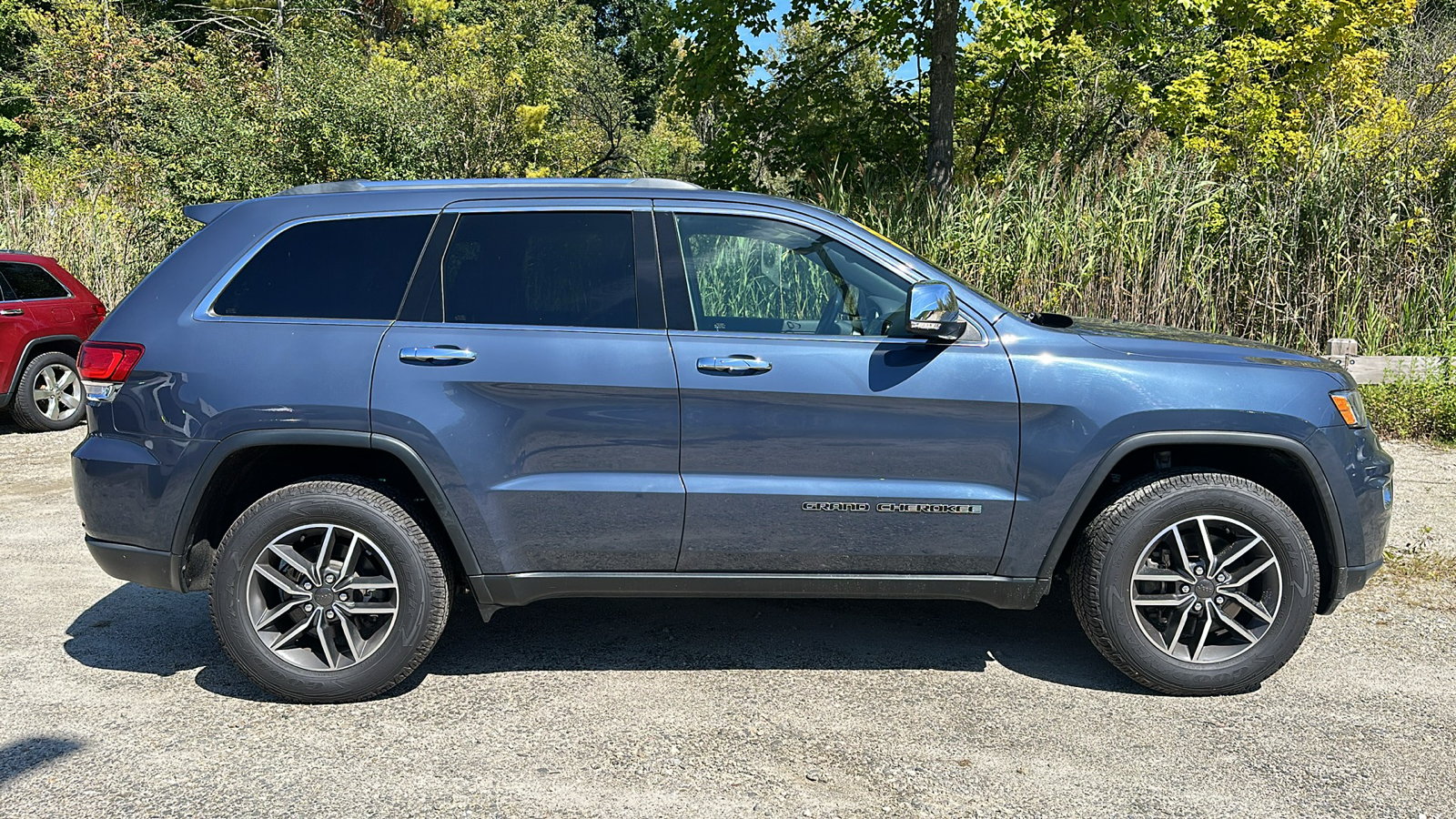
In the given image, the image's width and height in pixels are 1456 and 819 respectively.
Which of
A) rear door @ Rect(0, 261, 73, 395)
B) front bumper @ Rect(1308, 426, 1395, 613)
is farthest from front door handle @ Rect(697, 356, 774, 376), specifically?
rear door @ Rect(0, 261, 73, 395)

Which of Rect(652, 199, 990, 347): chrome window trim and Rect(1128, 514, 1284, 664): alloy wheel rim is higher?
Rect(652, 199, 990, 347): chrome window trim

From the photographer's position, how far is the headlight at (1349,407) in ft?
12.9

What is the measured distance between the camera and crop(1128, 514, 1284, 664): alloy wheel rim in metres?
3.89

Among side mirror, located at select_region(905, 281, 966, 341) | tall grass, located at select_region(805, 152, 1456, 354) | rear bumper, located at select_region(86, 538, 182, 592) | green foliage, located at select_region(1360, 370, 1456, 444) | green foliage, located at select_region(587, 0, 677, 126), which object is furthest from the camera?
green foliage, located at select_region(587, 0, 677, 126)

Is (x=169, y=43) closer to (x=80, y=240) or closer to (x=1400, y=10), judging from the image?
(x=80, y=240)

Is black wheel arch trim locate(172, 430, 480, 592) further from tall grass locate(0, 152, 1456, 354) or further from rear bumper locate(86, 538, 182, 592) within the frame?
tall grass locate(0, 152, 1456, 354)

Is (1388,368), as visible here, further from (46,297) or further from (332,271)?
(46,297)

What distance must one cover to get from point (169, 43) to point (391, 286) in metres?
28.3

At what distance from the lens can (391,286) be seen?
392cm

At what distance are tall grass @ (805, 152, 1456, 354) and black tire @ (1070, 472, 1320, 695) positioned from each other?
5.60 metres

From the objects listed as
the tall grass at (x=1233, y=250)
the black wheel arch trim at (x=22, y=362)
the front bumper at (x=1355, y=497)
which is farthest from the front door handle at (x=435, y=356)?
the black wheel arch trim at (x=22, y=362)

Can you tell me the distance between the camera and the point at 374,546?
12.6 feet

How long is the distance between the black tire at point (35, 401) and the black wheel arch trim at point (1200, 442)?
29.4 ft

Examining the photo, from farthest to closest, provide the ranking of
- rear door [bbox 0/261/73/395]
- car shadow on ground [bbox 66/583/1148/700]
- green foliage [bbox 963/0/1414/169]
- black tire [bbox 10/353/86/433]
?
green foliage [bbox 963/0/1414/169] < black tire [bbox 10/353/86/433] < rear door [bbox 0/261/73/395] < car shadow on ground [bbox 66/583/1148/700]
